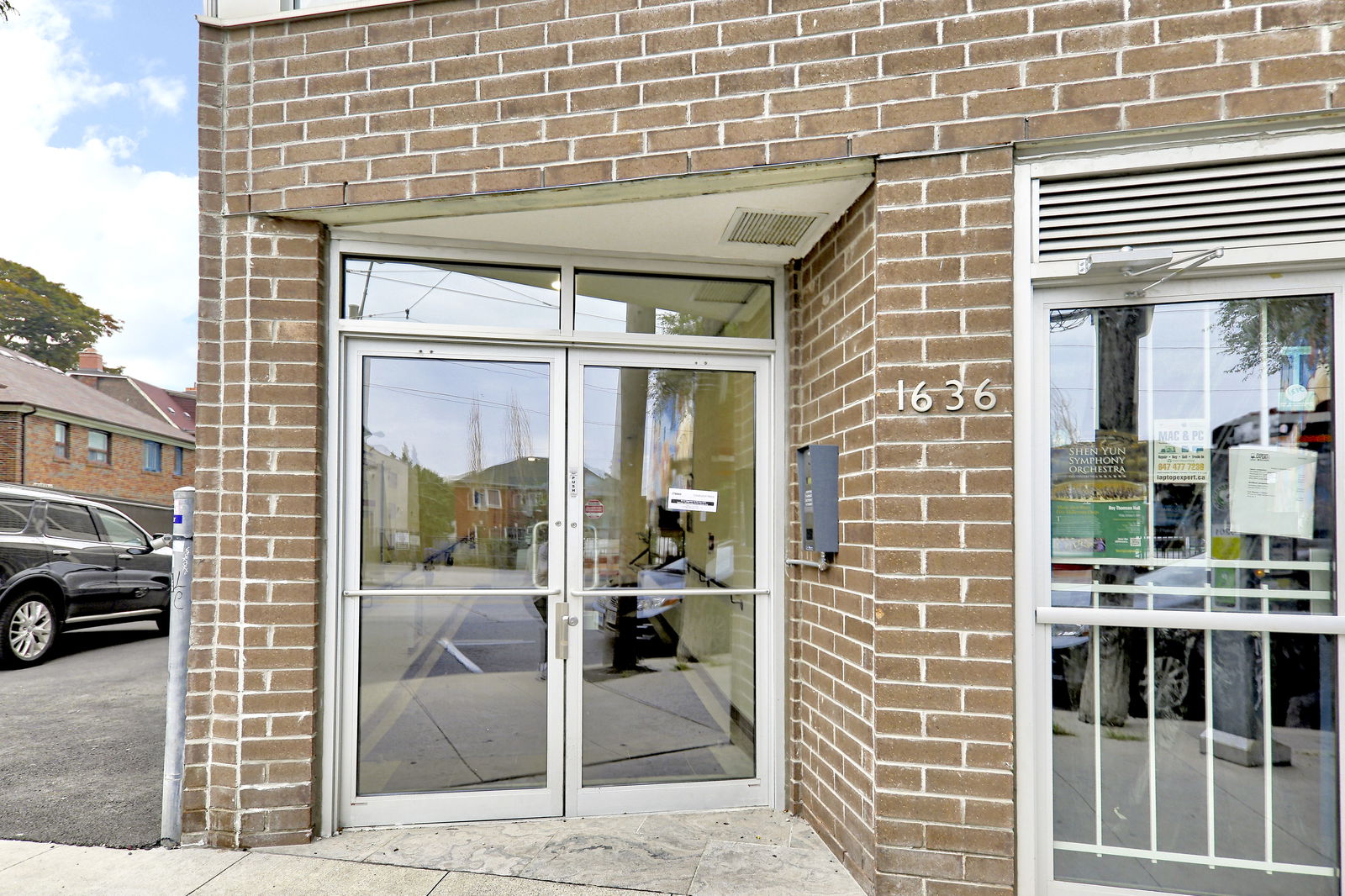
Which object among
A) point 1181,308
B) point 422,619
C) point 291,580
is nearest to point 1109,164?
point 1181,308

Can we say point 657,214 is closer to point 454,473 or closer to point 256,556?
point 454,473

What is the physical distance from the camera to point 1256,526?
294cm

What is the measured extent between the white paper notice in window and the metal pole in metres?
4.18

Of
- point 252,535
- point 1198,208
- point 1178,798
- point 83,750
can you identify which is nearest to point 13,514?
point 83,750

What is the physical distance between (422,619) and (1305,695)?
3.56 meters

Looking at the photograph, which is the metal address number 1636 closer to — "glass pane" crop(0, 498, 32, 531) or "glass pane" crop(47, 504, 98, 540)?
"glass pane" crop(0, 498, 32, 531)

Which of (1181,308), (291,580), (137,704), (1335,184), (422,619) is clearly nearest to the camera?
(1335,184)

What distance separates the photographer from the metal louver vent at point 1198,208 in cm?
287

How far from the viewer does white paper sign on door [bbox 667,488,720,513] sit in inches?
160

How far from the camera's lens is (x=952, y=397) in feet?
10.1

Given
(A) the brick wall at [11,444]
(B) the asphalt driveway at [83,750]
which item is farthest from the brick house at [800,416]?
(A) the brick wall at [11,444]

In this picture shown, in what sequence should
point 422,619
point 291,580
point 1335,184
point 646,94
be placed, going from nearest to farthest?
point 1335,184 < point 646,94 < point 291,580 < point 422,619

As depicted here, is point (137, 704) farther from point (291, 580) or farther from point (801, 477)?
point (801, 477)

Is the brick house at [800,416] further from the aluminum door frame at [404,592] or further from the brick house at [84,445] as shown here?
the brick house at [84,445]
